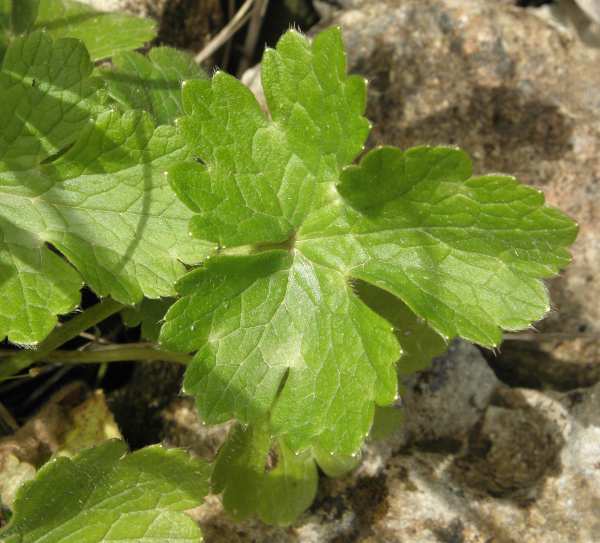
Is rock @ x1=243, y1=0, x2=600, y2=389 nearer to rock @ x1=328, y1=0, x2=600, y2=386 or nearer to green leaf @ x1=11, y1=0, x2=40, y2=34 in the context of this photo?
rock @ x1=328, y1=0, x2=600, y2=386

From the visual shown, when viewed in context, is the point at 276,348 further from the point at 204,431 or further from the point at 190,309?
the point at 204,431

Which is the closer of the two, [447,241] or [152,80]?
[447,241]

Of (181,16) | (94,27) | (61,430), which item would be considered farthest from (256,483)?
(181,16)

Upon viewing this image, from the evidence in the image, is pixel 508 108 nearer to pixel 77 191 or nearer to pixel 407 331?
pixel 407 331

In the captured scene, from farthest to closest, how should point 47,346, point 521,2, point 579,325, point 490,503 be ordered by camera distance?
point 521,2
point 579,325
point 490,503
point 47,346

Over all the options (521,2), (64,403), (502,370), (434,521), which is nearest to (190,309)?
(64,403)

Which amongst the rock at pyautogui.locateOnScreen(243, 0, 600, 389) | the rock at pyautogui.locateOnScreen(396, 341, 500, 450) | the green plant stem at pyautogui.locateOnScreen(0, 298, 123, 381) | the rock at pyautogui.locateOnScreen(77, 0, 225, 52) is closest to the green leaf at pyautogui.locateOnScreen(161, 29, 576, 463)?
the green plant stem at pyautogui.locateOnScreen(0, 298, 123, 381)
